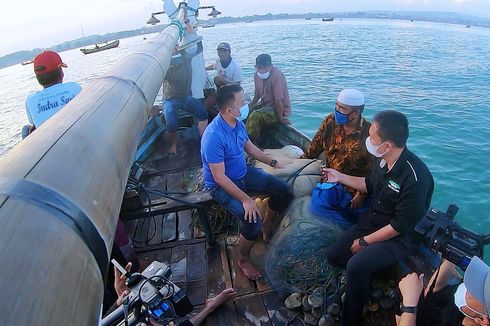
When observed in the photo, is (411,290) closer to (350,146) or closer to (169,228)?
(350,146)

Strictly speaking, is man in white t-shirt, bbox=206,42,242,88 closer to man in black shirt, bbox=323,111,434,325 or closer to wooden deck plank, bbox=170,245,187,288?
wooden deck plank, bbox=170,245,187,288

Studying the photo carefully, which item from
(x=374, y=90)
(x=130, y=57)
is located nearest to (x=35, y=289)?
(x=130, y=57)

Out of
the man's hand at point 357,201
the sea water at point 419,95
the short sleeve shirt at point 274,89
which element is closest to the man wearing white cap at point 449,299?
the man's hand at point 357,201

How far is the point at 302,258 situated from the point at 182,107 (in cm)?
379

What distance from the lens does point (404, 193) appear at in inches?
106

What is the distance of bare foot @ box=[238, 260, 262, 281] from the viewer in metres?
3.49

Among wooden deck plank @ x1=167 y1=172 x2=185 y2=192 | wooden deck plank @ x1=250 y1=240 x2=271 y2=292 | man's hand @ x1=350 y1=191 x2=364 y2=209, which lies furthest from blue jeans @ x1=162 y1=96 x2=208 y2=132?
man's hand @ x1=350 y1=191 x2=364 y2=209

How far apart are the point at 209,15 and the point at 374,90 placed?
10.1 metres

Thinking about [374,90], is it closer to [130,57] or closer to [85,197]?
[130,57]

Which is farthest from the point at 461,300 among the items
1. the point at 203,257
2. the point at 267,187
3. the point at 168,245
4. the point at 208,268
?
the point at 168,245

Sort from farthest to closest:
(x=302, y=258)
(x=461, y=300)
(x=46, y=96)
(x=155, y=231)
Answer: (x=155, y=231) → (x=302, y=258) → (x=46, y=96) → (x=461, y=300)

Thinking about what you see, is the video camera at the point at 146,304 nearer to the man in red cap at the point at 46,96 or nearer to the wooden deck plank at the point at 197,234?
the man in red cap at the point at 46,96

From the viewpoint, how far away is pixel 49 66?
3039mm

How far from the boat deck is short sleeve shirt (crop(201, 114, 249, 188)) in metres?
0.93
